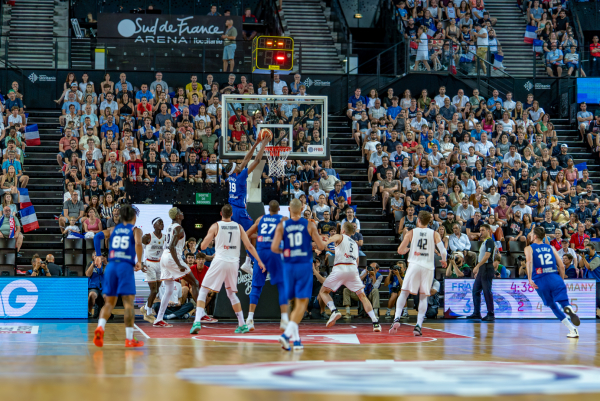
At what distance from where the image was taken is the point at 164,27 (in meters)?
26.4

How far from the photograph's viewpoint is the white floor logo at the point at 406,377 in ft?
22.5

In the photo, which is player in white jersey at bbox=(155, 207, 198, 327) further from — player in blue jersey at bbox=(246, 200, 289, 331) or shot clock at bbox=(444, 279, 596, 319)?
shot clock at bbox=(444, 279, 596, 319)

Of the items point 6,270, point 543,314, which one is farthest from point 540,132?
point 6,270

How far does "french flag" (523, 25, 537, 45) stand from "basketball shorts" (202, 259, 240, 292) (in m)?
20.7

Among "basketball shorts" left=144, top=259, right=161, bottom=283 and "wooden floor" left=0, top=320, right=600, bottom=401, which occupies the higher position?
"basketball shorts" left=144, top=259, right=161, bottom=283

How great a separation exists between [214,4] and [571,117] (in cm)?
1439

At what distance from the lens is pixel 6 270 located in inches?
706

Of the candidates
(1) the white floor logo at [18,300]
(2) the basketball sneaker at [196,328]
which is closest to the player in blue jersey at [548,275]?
(2) the basketball sneaker at [196,328]

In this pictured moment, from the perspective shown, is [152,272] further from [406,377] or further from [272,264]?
[406,377]

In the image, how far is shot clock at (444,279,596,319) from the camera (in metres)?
17.2

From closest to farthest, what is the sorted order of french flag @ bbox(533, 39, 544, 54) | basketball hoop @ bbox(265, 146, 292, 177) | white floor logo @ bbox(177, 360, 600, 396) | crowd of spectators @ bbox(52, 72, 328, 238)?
white floor logo @ bbox(177, 360, 600, 396) < basketball hoop @ bbox(265, 146, 292, 177) < crowd of spectators @ bbox(52, 72, 328, 238) < french flag @ bbox(533, 39, 544, 54)

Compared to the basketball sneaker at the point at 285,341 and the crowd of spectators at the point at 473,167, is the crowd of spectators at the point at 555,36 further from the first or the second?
the basketball sneaker at the point at 285,341

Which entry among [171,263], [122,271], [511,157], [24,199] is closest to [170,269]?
[171,263]

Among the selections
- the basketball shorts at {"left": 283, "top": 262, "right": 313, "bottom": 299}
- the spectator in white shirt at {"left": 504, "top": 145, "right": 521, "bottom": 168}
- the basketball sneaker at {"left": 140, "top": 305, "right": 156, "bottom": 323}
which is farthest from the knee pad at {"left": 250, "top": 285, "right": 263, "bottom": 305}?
the spectator in white shirt at {"left": 504, "top": 145, "right": 521, "bottom": 168}
